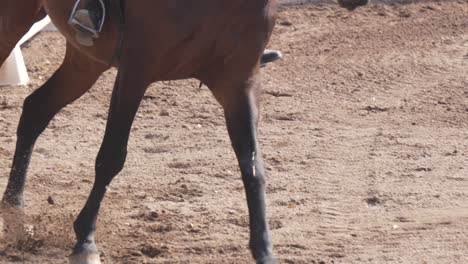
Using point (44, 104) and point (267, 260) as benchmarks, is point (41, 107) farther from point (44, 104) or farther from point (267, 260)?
point (267, 260)

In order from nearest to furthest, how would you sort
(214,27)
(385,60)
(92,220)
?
(214,27) < (92,220) < (385,60)

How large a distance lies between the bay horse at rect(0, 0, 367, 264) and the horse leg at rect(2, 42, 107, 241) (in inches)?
20.7

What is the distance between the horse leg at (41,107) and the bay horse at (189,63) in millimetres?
527

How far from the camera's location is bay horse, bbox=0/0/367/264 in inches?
204

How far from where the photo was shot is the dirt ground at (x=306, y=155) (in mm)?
5965

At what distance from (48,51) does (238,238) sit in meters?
3.97

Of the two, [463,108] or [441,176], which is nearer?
[441,176]

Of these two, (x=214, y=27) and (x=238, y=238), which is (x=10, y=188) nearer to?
(x=238, y=238)

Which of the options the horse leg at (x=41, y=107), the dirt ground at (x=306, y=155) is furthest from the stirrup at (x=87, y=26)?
the dirt ground at (x=306, y=155)

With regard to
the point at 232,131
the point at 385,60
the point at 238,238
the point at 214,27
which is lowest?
the point at 385,60

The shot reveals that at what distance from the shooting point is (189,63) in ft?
17.2

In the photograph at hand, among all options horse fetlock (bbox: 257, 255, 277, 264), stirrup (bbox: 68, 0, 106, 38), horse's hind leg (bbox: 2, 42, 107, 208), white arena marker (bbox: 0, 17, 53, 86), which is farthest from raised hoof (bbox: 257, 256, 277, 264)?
white arena marker (bbox: 0, 17, 53, 86)

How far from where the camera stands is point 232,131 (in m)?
5.45

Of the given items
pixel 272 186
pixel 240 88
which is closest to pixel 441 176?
pixel 272 186
